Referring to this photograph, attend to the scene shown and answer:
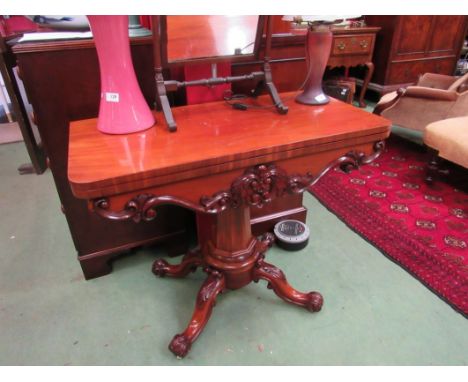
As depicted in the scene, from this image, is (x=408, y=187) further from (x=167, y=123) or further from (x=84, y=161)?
(x=84, y=161)

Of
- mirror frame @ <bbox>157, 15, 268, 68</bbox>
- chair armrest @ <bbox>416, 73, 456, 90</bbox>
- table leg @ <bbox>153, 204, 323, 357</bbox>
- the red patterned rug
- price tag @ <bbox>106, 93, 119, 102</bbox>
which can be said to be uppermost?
mirror frame @ <bbox>157, 15, 268, 68</bbox>

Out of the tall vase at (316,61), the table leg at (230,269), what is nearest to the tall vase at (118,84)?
the table leg at (230,269)

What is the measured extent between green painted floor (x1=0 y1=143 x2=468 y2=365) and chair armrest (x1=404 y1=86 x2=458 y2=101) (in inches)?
54.2

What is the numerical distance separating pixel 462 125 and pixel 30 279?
2.37 m

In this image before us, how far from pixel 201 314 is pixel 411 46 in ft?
10.9

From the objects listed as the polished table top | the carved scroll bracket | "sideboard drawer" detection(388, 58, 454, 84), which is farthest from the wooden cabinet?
the carved scroll bracket

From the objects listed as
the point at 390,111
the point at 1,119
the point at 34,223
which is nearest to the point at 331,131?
the point at 34,223

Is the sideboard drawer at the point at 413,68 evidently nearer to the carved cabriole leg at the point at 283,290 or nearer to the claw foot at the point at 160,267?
the carved cabriole leg at the point at 283,290

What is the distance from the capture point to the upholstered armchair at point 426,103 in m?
2.22

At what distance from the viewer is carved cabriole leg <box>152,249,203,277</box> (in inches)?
51.5

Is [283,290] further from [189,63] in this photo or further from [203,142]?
[189,63]

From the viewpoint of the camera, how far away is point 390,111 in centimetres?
253

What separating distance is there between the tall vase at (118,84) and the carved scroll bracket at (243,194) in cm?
23

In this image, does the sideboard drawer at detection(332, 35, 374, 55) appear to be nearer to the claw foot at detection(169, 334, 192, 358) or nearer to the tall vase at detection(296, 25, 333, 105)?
the tall vase at detection(296, 25, 333, 105)
